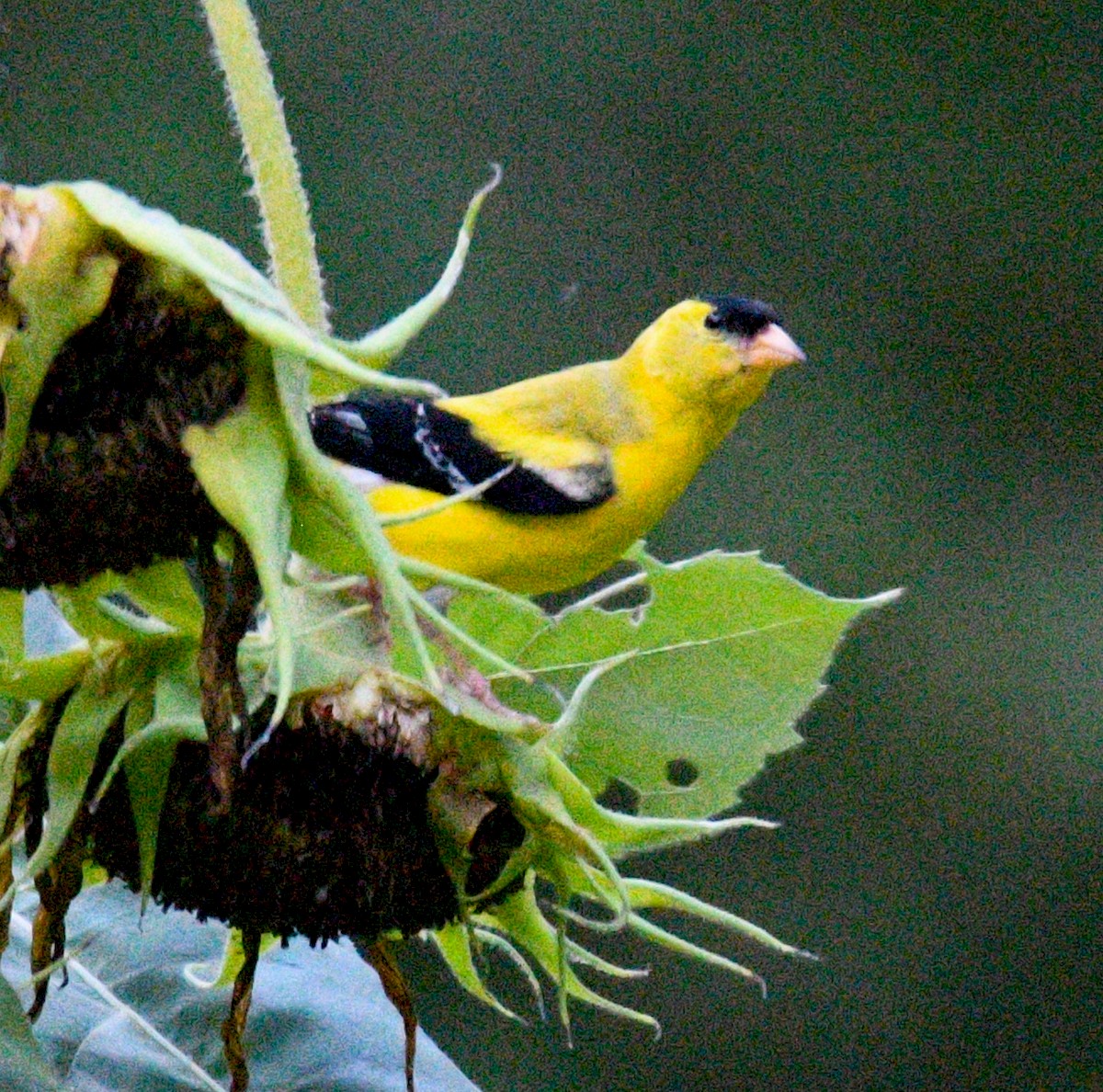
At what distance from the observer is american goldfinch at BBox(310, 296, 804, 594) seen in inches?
59.7

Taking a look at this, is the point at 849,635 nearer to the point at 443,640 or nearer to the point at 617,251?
the point at 617,251

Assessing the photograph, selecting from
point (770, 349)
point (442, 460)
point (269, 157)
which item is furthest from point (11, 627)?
point (770, 349)

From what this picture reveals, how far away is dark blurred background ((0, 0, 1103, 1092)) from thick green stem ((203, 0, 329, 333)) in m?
2.54

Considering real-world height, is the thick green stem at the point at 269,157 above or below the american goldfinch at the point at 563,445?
above

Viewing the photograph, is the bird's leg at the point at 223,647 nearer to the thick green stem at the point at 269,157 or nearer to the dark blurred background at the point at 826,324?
the thick green stem at the point at 269,157

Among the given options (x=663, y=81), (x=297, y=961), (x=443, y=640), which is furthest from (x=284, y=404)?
(x=663, y=81)

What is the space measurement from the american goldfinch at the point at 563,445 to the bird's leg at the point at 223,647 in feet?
1.90

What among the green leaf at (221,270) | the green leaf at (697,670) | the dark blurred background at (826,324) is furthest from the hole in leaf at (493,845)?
the dark blurred background at (826,324)

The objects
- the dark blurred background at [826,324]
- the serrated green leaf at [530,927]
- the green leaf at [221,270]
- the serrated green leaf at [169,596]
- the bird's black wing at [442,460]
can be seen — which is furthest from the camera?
the dark blurred background at [826,324]

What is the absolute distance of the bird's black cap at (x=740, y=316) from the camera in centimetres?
189

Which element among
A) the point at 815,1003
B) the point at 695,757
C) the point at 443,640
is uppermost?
the point at 443,640

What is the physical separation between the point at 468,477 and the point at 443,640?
2.38 feet

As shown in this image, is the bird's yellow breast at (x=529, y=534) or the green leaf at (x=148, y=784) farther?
the bird's yellow breast at (x=529, y=534)

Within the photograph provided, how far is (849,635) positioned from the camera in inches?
152
